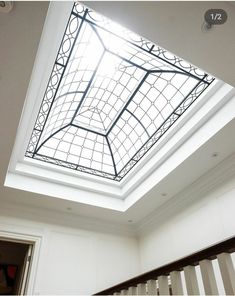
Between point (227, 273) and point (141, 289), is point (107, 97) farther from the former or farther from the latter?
point (227, 273)

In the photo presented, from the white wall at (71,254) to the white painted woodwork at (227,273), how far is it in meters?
3.73

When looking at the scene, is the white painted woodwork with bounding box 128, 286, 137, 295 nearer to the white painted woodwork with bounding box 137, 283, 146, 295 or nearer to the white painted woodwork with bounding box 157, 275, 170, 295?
the white painted woodwork with bounding box 137, 283, 146, 295

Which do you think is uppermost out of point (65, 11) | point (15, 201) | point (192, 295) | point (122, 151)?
point (122, 151)

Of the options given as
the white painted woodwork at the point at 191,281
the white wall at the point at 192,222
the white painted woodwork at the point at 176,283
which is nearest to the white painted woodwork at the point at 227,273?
the white painted woodwork at the point at 191,281

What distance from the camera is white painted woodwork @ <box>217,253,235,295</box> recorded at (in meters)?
1.27

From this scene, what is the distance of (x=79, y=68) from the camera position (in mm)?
3707

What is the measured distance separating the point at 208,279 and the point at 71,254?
12.5 ft

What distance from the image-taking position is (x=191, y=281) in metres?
1.54

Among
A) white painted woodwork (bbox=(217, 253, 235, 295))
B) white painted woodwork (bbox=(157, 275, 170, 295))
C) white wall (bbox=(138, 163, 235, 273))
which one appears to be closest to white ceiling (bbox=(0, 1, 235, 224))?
white wall (bbox=(138, 163, 235, 273))

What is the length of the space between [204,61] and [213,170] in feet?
6.62

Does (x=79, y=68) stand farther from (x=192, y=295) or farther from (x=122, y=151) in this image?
(x=192, y=295)

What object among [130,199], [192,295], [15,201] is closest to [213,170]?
[130,199]

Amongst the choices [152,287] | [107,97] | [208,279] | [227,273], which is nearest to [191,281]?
[208,279]

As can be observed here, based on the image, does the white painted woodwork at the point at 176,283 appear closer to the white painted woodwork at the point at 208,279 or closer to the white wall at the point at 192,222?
the white painted woodwork at the point at 208,279
